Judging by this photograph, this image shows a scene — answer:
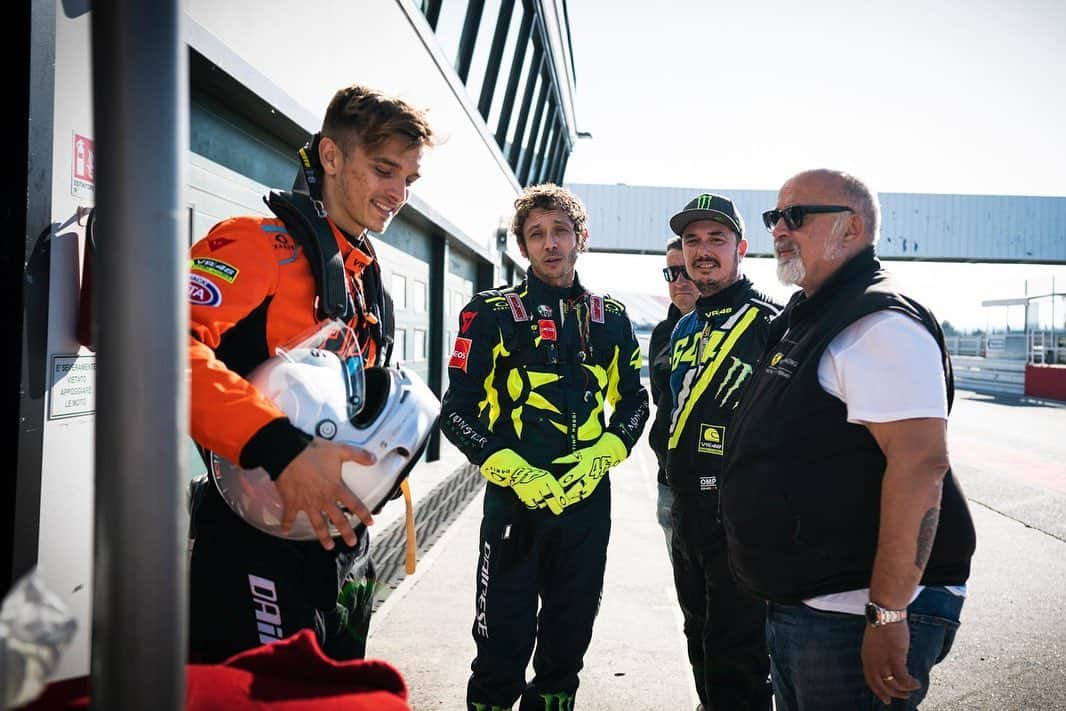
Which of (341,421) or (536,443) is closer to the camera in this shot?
(341,421)

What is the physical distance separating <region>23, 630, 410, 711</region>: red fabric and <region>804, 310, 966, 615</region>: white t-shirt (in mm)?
1264

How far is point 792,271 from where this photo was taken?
2.24 m

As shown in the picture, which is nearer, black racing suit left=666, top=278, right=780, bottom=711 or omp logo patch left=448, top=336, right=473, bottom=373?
black racing suit left=666, top=278, right=780, bottom=711

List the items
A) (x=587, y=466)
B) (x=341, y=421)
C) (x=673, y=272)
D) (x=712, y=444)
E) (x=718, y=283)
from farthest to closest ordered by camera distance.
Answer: (x=673, y=272) → (x=718, y=283) → (x=712, y=444) → (x=587, y=466) → (x=341, y=421)

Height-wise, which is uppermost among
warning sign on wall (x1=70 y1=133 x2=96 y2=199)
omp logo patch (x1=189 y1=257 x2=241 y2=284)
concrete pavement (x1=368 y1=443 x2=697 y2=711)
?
warning sign on wall (x1=70 y1=133 x2=96 y2=199)

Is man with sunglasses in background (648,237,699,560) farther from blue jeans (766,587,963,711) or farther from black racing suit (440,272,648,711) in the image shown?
blue jeans (766,587,963,711)

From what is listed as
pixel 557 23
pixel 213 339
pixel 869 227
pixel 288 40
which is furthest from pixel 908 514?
pixel 557 23

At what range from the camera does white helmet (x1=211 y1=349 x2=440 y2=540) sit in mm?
1428

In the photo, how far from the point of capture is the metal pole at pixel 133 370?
2.14 ft

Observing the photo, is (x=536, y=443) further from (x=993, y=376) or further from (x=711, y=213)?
(x=993, y=376)

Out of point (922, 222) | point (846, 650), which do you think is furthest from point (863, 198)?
point (922, 222)

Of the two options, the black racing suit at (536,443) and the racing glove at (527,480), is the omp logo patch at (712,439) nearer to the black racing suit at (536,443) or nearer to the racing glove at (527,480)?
the black racing suit at (536,443)

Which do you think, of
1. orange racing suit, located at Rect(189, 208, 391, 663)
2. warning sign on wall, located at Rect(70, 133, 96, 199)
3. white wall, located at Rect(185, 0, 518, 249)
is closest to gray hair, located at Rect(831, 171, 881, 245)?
white wall, located at Rect(185, 0, 518, 249)

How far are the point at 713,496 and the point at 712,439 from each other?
24 cm
